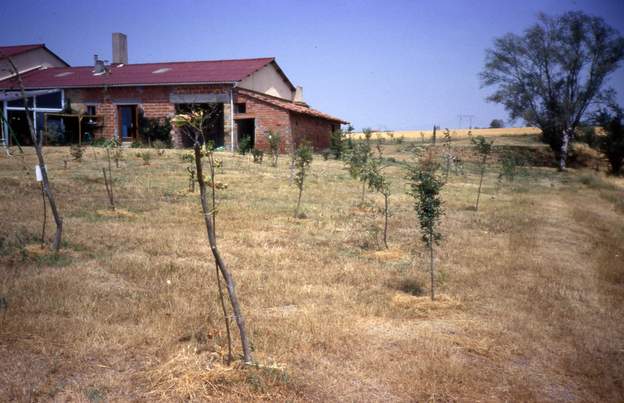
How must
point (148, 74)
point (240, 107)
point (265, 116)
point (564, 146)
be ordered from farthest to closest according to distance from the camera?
point (564, 146) < point (148, 74) < point (240, 107) < point (265, 116)

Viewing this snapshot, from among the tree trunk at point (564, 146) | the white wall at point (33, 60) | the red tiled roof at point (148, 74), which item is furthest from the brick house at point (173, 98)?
the tree trunk at point (564, 146)

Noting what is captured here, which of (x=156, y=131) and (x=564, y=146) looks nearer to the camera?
(x=156, y=131)

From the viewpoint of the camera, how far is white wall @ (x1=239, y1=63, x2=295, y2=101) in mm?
27891

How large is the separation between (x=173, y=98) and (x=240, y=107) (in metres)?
3.68

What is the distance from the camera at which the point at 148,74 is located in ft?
93.3

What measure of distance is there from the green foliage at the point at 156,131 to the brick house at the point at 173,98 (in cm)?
36

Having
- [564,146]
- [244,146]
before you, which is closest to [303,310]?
[244,146]

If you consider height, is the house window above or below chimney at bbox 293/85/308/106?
below

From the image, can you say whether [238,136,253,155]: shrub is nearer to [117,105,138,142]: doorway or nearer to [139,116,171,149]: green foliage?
[139,116,171,149]: green foliage

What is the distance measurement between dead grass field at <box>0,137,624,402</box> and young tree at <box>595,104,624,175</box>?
24.1 metres

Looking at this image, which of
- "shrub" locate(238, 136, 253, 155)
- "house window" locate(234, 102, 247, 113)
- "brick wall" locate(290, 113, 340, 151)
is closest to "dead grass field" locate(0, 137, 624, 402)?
"shrub" locate(238, 136, 253, 155)

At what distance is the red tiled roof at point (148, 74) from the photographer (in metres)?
26.5

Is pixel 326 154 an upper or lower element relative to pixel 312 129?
lower

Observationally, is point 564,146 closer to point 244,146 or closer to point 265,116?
point 265,116
